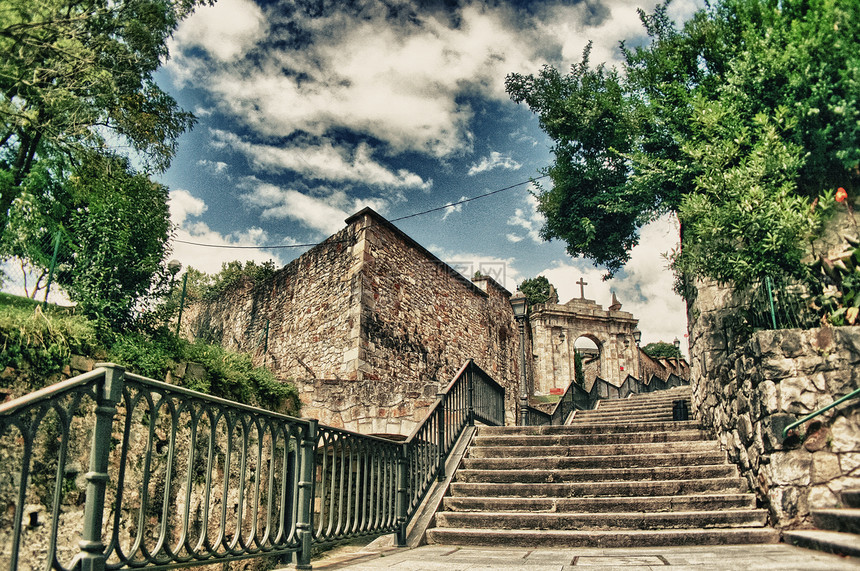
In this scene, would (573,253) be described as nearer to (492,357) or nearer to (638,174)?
(638,174)

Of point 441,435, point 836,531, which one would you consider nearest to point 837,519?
point 836,531

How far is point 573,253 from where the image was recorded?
10.9m

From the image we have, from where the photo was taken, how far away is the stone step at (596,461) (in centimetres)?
562

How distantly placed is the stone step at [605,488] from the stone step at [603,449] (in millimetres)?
833

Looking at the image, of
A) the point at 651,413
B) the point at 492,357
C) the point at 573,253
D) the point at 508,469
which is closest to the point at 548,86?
the point at 573,253

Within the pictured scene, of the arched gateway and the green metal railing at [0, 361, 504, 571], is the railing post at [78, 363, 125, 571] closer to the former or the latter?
the green metal railing at [0, 361, 504, 571]

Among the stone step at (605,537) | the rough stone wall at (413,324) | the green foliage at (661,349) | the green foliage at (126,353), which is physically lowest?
the stone step at (605,537)

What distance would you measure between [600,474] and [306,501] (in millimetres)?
3545

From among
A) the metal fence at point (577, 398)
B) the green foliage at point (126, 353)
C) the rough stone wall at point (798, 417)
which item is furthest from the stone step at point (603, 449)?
the metal fence at point (577, 398)

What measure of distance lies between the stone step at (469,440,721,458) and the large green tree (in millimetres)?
1991

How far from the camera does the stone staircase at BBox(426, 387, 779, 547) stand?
4.46 metres

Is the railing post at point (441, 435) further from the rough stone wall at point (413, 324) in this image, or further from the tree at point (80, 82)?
the tree at point (80, 82)

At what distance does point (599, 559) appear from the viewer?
372cm

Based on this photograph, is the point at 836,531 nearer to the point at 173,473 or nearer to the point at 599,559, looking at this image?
the point at 599,559
